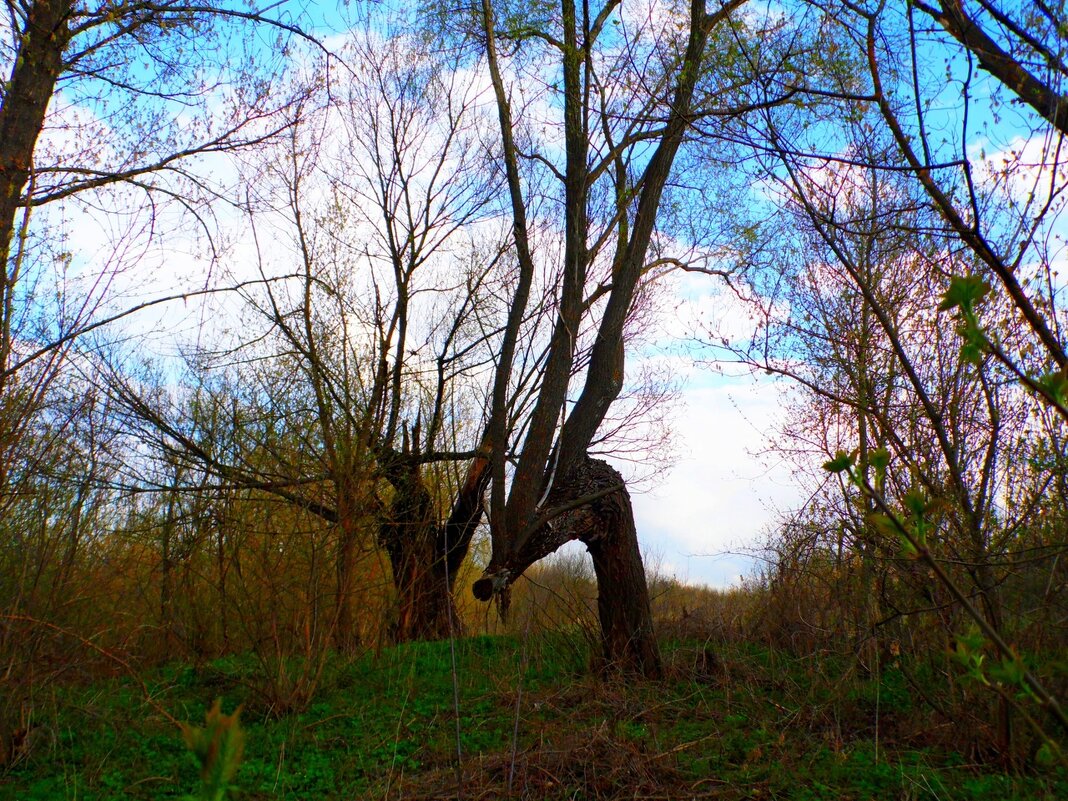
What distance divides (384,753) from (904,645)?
3.46m

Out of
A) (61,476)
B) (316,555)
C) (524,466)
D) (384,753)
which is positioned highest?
(524,466)

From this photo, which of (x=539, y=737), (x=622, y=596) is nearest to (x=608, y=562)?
(x=622, y=596)

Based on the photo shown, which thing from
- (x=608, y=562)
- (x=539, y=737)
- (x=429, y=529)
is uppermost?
(x=429, y=529)

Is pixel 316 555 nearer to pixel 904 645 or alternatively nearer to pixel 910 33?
pixel 904 645

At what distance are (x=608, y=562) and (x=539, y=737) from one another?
204cm

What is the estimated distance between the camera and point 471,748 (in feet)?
16.4

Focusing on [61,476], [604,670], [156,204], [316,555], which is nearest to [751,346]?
[604,670]

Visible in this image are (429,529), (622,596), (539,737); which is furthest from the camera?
(429,529)

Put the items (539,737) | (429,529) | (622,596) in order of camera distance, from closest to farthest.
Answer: (539,737)
(622,596)
(429,529)

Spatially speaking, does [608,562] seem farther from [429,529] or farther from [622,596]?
[429,529]

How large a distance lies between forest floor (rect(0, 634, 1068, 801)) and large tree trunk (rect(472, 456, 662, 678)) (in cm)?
27

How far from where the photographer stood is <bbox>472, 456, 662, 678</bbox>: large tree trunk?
6.51m

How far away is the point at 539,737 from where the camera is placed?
488 cm

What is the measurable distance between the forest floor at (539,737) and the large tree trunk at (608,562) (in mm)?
274
